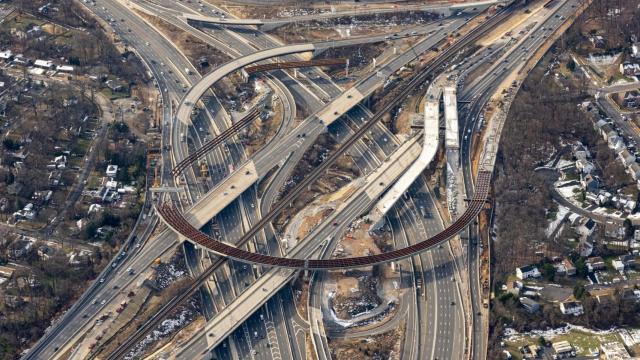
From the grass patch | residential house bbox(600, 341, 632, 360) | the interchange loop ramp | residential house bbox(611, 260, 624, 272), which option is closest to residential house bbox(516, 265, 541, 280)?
the interchange loop ramp

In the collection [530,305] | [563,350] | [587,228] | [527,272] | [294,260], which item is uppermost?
[587,228]

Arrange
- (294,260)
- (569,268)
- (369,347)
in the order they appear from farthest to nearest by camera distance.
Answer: (569,268) < (294,260) < (369,347)

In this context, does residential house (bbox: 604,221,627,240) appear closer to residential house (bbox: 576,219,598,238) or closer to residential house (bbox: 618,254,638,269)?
residential house (bbox: 576,219,598,238)

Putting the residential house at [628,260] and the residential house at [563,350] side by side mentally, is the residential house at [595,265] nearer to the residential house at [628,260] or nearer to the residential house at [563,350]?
the residential house at [628,260]

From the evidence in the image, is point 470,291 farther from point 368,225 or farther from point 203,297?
point 203,297

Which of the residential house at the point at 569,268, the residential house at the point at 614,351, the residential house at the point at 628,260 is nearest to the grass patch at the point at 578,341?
the residential house at the point at 614,351

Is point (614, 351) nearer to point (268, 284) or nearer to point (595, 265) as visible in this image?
point (595, 265)

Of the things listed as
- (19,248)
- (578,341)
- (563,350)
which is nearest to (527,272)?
(578,341)
